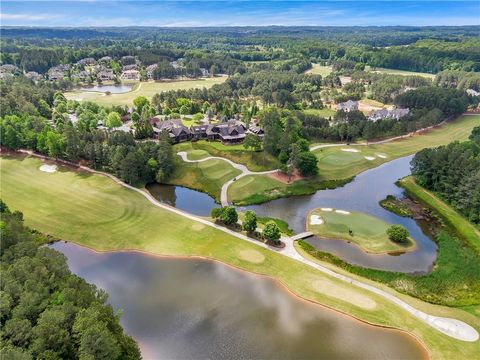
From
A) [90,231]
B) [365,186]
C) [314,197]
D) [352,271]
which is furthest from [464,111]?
[90,231]

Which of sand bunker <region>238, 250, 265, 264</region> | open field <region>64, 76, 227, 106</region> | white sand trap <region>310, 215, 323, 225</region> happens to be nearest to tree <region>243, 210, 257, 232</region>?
sand bunker <region>238, 250, 265, 264</region>

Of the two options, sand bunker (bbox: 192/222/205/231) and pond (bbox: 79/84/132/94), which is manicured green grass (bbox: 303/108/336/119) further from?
pond (bbox: 79/84/132/94)

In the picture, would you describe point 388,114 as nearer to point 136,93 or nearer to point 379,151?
point 379,151

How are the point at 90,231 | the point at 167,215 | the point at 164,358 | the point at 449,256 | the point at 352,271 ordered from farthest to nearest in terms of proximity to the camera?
1. the point at 167,215
2. the point at 90,231
3. the point at 449,256
4. the point at 352,271
5. the point at 164,358

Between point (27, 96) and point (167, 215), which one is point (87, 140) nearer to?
point (167, 215)

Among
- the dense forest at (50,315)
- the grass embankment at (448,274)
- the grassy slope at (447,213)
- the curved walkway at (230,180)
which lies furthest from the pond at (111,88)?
the grass embankment at (448,274)

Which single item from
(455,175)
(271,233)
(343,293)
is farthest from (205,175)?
(455,175)
